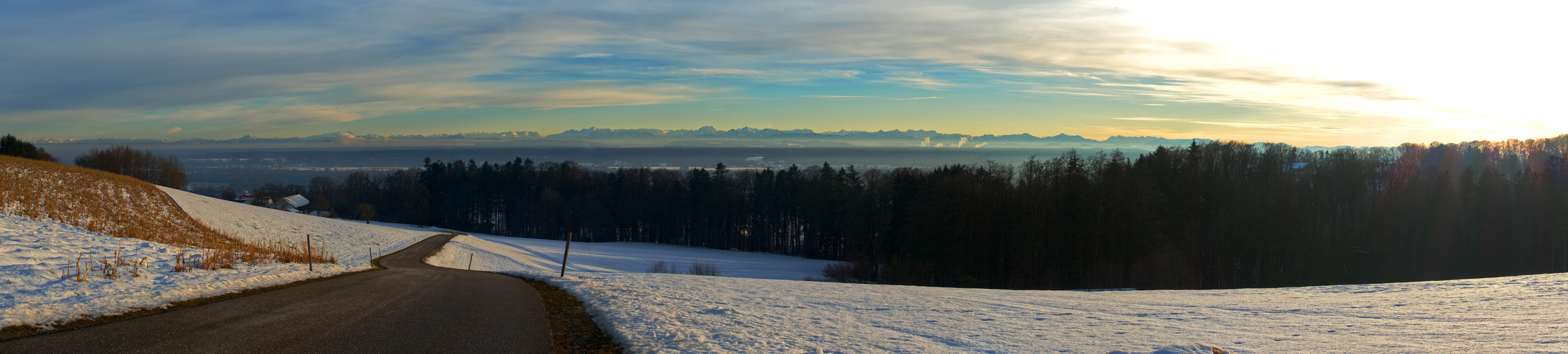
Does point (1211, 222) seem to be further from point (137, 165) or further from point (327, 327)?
point (137, 165)

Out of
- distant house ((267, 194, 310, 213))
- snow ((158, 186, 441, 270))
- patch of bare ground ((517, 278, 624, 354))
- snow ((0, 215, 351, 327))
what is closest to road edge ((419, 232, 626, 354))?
patch of bare ground ((517, 278, 624, 354))

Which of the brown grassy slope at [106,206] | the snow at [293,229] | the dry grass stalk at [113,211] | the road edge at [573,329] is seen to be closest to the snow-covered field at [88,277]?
the dry grass stalk at [113,211]

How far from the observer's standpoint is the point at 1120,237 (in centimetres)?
4156

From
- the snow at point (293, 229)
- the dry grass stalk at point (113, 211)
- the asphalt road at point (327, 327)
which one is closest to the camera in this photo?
the asphalt road at point (327, 327)

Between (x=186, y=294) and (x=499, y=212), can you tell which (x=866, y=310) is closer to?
(x=186, y=294)

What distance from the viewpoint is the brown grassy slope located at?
740 inches

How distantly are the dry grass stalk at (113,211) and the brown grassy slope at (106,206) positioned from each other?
0.11 ft

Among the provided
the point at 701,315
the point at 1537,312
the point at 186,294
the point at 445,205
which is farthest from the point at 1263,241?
the point at 445,205

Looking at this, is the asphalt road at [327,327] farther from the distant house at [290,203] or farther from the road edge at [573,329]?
the distant house at [290,203]

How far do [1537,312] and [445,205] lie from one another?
111 m

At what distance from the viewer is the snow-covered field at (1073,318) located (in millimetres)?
7457

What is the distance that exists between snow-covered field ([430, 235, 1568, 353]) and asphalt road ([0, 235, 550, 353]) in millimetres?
1315

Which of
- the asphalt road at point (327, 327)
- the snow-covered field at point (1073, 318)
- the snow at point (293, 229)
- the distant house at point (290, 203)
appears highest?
the asphalt road at point (327, 327)

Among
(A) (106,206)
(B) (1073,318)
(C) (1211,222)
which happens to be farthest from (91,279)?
(C) (1211,222)
